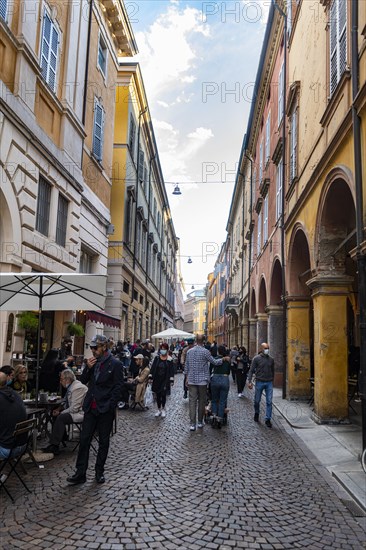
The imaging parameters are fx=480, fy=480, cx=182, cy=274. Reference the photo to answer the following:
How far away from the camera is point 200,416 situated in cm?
953

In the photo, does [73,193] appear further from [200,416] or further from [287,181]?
[200,416]

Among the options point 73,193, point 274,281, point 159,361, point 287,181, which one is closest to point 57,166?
point 73,193

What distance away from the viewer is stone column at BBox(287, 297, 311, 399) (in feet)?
45.0

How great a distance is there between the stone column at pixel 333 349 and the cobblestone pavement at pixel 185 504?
2.19m

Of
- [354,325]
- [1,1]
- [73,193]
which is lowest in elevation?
[354,325]

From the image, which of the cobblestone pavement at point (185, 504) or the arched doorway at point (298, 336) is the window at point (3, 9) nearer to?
the cobblestone pavement at point (185, 504)

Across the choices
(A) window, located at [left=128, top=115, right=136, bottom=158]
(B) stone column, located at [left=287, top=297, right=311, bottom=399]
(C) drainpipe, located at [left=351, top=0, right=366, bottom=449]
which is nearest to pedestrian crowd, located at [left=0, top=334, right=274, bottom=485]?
(B) stone column, located at [left=287, top=297, right=311, bottom=399]

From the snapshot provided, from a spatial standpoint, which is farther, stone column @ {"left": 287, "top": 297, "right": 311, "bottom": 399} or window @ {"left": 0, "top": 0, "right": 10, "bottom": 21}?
stone column @ {"left": 287, "top": 297, "right": 311, "bottom": 399}

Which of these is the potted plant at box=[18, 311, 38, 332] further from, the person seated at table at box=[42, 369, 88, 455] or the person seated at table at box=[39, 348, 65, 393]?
the person seated at table at box=[42, 369, 88, 455]

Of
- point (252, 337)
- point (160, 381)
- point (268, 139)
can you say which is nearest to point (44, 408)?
point (160, 381)

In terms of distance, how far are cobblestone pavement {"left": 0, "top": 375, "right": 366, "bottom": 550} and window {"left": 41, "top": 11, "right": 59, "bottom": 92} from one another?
929cm

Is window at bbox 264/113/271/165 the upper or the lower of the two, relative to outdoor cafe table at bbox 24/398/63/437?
upper

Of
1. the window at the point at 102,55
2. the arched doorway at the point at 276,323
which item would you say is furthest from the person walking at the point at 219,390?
the window at the point at 102,55

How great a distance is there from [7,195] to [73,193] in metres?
4.54
